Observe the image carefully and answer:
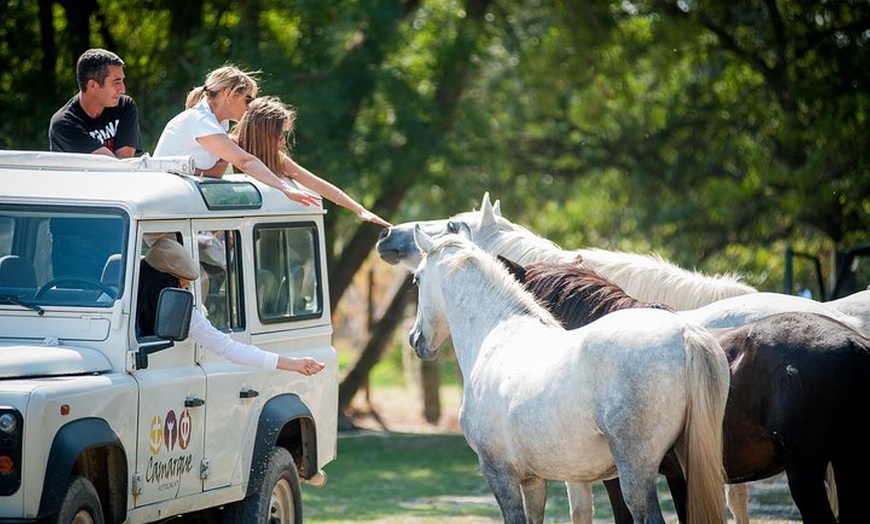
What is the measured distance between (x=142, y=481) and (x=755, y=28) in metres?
16.1

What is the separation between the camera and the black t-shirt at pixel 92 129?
7871 millimetres

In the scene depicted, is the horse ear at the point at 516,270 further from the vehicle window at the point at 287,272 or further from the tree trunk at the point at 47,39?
the tree trunk at the point at 47,39

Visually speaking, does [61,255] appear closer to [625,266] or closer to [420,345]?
[420,345]

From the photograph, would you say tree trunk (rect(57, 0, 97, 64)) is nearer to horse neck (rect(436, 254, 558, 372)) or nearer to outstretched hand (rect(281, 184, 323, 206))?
outstretched hand (rect(281, 184, 323, 206))

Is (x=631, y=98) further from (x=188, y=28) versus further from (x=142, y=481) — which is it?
(x=142, y=481)

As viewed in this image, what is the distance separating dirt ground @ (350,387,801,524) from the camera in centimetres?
1119

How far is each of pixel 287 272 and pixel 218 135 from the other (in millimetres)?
884

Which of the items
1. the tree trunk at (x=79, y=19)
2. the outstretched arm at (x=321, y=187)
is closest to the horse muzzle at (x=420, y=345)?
the outstretched arm at (x=321, y=187)

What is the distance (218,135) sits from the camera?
7684 millimetres

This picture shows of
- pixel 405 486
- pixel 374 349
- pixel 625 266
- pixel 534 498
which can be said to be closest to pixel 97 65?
pixel 534 498

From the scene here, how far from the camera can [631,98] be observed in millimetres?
21250

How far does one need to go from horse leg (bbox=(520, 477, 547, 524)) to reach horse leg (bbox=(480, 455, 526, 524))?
12cm

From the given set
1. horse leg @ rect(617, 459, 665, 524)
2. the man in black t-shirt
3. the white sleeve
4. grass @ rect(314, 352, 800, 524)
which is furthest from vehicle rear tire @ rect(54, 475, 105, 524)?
grass @ rect(314, 352, 800, 524)

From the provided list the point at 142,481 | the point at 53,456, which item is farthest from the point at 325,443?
the point at 53,456
